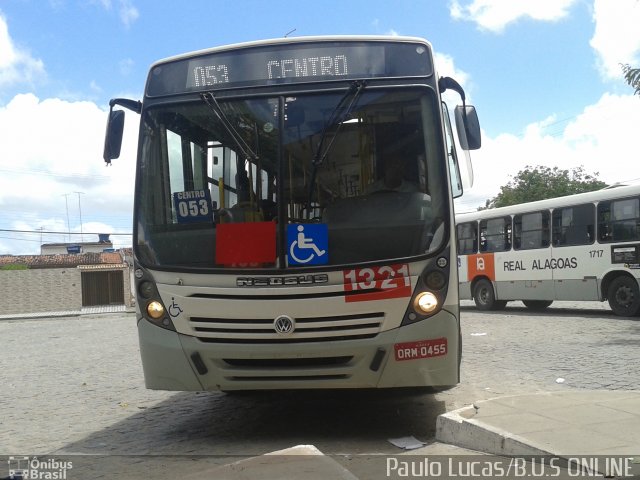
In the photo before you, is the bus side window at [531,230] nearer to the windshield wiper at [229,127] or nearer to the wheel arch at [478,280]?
the wheel arch at [478,280]

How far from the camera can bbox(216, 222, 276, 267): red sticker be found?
17.6 feet

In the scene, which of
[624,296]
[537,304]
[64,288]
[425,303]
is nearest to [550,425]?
[425,303]

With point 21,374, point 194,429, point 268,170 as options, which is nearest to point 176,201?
point 268,170

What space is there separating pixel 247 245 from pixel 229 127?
1106 mm

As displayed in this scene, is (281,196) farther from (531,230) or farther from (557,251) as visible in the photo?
(531,230)

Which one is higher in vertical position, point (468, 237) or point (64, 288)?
point (468, 237)

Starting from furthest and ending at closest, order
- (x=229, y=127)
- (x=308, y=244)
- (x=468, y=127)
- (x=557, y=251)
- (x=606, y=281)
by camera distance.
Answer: (x=557, y=251)
(x=606, y=281)
(x=468, y=127)
(x=229, y=127)
(x=308, y=244)

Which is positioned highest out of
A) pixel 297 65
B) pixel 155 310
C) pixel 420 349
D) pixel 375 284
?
pixel 297 65

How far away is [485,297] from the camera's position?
68.5 ft

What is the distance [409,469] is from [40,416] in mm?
4691

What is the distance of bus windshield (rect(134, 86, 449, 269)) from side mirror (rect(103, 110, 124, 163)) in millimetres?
753

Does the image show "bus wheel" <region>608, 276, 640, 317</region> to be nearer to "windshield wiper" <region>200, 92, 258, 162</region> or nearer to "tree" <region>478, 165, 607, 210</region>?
"windshield wiper" <region>200, 92, 258, 162</region>

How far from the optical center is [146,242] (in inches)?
225

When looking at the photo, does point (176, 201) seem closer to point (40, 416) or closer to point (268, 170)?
point (268, 170)
